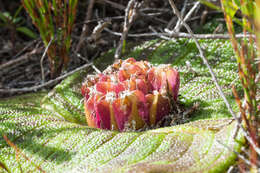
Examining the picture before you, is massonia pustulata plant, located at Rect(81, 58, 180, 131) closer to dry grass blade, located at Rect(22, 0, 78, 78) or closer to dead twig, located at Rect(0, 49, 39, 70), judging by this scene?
dry grass blade, located at Rect(22, 0, 78, 78)

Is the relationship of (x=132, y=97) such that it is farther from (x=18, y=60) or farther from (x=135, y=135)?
(x=18, y=60)

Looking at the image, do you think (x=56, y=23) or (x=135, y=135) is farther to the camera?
(x=56, y=23)

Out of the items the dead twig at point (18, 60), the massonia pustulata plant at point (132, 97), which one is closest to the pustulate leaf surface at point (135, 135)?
the massonia pustulata plant at point (132, 97)

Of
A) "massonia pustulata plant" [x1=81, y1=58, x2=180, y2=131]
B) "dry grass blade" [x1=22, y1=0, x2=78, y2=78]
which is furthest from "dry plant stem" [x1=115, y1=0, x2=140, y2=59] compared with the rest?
"massonia pustulata plant" [x1=81, y1=58, x2=180, y2=131]

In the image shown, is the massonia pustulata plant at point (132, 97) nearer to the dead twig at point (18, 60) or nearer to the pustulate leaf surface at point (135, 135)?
the pustulate leaf surface at point (135, 135)

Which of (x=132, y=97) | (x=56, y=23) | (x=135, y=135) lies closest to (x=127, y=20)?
(x=56, y=23)

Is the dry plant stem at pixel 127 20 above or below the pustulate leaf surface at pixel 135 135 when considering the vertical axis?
above
